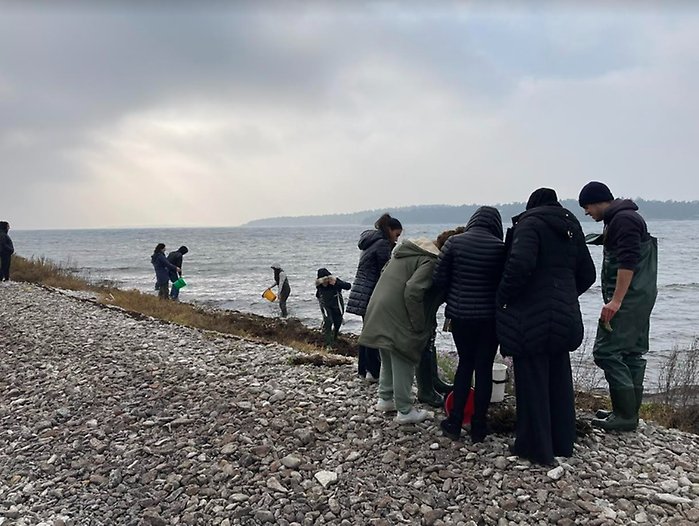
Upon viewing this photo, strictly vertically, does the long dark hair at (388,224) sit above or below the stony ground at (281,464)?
above

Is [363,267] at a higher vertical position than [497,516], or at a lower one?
higher

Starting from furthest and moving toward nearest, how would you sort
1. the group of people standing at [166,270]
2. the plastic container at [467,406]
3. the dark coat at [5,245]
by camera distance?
the dark coat at [5,245] → the group of people standing at [166,270] → the plastic container at [467,406]

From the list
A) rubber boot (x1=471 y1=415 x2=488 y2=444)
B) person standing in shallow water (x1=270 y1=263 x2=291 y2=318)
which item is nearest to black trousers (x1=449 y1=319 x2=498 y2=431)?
rubber boot (x1=471 y1=415 x2=488 y2=444)

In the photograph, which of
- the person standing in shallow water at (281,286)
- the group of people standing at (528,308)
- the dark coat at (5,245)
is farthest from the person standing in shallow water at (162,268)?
the group of people standing at (528,308)

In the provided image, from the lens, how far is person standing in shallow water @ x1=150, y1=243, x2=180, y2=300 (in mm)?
17188

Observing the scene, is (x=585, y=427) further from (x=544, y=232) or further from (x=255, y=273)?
(x=255, y=273)

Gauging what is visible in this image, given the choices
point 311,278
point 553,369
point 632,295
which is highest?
point 632,295

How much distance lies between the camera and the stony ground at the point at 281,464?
4.18 metres

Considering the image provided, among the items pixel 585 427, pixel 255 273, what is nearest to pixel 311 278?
pixel 255 273

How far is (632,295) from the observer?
4945 millimetres

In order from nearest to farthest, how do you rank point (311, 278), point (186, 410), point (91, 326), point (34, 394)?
point (186, 410) → point (34, 394) → point (91, 326) → point (311, 278)

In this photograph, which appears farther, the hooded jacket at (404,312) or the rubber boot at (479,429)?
the hooded jacket at (404,312)

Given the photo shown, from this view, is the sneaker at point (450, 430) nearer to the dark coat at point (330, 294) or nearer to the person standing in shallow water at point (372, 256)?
the person standing in shallow water at point (372, 256)

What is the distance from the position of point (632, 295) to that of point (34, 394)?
686 centimetres
